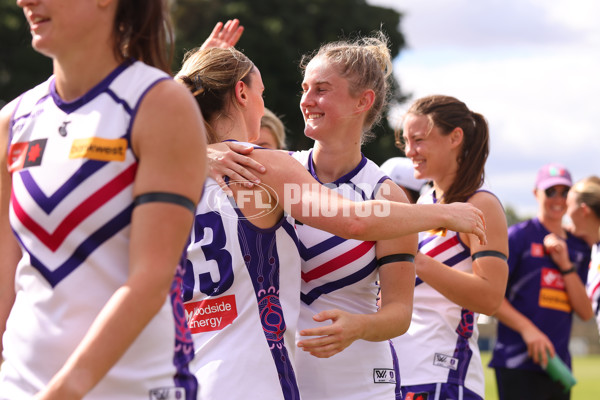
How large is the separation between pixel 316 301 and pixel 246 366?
2.26ft

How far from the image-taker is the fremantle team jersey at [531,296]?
24.5ft

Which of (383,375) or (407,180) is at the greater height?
(407,180)

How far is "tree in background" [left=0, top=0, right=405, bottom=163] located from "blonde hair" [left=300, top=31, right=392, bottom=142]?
18.8 m

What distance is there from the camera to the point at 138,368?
219 cm

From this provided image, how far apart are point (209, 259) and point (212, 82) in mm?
710

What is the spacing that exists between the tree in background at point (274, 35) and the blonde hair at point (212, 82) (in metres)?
19.5

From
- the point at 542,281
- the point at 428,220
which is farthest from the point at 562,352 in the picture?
the point at 428,220

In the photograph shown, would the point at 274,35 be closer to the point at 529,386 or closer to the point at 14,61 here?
the point at 14,61

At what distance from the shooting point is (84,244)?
218 cm

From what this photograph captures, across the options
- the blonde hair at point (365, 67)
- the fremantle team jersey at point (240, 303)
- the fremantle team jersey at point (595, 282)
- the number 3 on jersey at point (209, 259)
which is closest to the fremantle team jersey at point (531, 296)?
the fremantle team jersey at point (595, 282)

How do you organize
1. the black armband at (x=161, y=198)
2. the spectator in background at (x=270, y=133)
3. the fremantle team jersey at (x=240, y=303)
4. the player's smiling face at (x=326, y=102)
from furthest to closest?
the spectator in background at (x=270, y=133) < the player's smiling face at (x=326, y=102) < the fremantle team jersey at (x=240, y=303) < the black armband at (x=161, y=198)

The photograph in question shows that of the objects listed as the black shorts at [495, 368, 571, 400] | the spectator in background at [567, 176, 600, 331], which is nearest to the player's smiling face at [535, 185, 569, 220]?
the spectator in background at [567, 176, 600, 331]

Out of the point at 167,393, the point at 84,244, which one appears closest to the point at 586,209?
the point at 167,393

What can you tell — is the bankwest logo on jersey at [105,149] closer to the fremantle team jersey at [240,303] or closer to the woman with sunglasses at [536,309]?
the fremantle team jersey at [240,303]
